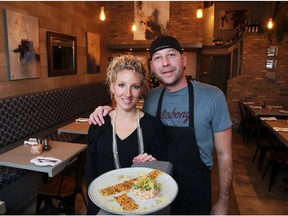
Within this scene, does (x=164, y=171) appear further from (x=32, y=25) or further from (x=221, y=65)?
(x=221, y=65)

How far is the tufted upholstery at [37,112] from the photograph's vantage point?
3.39 m

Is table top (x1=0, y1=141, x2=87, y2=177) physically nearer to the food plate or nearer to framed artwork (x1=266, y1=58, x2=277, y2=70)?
the food plate

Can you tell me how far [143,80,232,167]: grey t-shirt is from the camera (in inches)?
59.8

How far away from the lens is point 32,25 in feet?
14.1

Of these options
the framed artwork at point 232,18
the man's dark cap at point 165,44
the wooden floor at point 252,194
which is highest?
the framed artwork at point 232,18

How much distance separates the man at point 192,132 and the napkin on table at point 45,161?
112 cm

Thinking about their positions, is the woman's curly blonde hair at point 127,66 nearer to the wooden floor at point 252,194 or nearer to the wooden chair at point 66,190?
the wooden chair at point 66,190

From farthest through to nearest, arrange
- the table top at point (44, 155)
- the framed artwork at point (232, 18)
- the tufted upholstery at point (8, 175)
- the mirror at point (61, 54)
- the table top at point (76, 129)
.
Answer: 1. the framed artwork at point (232, 18)
2. the mirror at point (61, 54)
3. the table top at point (76, 129)
4. the tufted upholstery at point (8, 175)
5. the table top at point (44, 155)

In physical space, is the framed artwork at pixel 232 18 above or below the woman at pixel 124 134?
above

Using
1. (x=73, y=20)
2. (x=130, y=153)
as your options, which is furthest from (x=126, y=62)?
(x=73, y=20)

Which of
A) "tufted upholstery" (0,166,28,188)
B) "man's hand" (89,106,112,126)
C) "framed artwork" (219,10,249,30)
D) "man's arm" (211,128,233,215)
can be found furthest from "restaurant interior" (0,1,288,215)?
"framed artwork" (219,10,249,30)

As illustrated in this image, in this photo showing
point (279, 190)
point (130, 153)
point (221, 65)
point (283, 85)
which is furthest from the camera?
point (221, 65)

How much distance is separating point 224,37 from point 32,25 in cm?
946

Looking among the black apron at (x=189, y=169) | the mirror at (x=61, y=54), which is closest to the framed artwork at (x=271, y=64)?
the mirror at (x=61, y=54)
